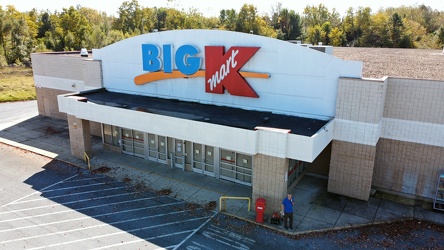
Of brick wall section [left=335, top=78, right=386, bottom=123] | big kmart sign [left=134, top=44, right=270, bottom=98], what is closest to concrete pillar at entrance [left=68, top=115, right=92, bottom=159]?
big kmart sign [left=134, top=44, right=270, bottom=98]

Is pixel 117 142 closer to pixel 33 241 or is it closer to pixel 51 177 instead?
pixel 51 177

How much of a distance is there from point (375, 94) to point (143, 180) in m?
13.4

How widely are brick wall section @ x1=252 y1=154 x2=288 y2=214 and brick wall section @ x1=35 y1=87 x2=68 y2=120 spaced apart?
2305 cm

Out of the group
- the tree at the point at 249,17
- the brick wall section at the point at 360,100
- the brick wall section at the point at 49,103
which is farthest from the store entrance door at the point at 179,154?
the tree at the point at 249,17

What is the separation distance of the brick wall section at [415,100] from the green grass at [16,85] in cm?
4171

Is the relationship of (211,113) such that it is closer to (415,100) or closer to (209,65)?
(209,65)

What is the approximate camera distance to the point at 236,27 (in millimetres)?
89875

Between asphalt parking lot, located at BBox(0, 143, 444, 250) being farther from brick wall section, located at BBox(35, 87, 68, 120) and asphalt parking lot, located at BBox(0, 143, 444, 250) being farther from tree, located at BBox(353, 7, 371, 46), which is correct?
tree, located at BBox(353, 7, 371, 46)

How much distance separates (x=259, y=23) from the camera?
282 ft

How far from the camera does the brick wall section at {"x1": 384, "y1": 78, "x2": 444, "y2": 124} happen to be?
16484mm

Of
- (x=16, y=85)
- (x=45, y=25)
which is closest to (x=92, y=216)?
(x=16, y=85)

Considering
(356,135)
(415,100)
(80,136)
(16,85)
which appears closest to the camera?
(415,100)

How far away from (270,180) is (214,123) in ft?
13.7

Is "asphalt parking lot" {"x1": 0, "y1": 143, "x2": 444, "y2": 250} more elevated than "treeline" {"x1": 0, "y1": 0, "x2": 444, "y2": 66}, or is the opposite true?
"treeline" {"x1": 0, "y1": 0, "x2": 444, "y2": 66}
